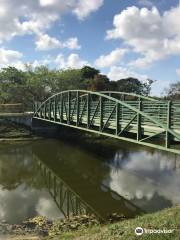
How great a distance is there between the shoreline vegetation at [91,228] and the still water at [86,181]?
3.64 feet

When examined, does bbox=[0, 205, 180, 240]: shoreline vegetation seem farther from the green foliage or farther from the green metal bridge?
the green foliage

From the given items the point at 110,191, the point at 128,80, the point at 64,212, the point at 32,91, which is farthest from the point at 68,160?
the point at 128,80

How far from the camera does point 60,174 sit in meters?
28.5

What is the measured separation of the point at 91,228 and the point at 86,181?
10414 millimetres

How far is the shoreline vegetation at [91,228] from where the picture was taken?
11535mm

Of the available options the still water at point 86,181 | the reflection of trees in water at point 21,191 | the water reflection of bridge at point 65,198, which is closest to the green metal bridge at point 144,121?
the still water at point 86,181

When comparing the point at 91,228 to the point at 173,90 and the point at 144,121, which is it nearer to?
A: the point at 144,121

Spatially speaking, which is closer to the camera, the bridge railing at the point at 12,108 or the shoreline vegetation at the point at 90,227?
the shoreline vegetation at the point at 90,227

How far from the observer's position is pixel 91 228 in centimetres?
1527

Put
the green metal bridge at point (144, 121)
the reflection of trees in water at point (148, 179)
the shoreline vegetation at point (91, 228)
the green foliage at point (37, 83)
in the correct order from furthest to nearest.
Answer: the green foliage at point (37, 83) < the reflection of trees in water at point (148, 179) < the green metal bridge at point (144, 121) < the shoreline vegetation at point (91, 228)

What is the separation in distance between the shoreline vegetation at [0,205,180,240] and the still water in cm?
111

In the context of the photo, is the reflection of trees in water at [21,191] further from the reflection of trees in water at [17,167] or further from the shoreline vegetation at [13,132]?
the shoreline vegetation at [13,132]

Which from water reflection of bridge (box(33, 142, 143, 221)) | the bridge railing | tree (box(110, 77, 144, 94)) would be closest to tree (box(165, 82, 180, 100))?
tree (box(110, 77, 144, 94))

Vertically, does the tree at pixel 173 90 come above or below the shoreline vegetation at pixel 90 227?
above
